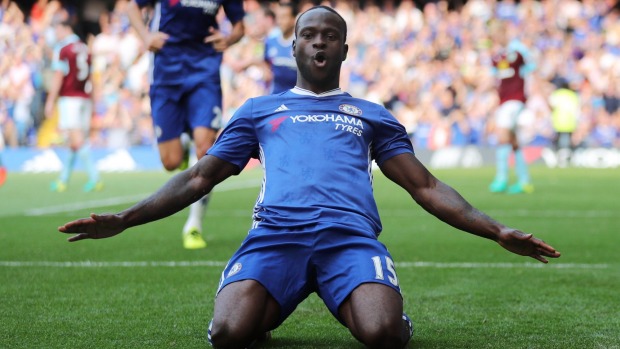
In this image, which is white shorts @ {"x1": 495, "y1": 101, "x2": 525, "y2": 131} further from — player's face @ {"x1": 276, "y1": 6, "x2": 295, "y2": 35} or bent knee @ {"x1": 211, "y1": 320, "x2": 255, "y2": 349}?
bent knee @ {"x1": 211, "y1": 320, "x2": 255, "y2": 349}

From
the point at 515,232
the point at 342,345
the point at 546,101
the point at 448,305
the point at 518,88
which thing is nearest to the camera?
the point at 515,232

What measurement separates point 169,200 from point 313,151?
67 cm

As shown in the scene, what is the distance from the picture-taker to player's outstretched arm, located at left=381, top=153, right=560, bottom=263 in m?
4.08

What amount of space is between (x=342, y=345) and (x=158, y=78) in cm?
493

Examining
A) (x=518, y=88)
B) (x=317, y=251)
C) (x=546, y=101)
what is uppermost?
(x=317, y=251)

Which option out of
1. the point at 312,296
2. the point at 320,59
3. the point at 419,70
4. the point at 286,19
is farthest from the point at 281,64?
the point at 419,70

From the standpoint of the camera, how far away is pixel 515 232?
160 inches

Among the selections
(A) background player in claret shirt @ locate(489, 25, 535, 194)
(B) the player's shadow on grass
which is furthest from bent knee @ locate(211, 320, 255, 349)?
(A) background player in claret shirt @ locate(489, 25, 535, 194)

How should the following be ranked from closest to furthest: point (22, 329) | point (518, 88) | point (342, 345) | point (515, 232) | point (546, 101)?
point (515, 232)
point (342, 345)
point (22, 329)
point (518, 88)
point (546, 101)

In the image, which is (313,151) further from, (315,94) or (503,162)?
(503,162)

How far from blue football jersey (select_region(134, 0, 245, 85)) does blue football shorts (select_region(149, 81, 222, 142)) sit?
2.8 inches

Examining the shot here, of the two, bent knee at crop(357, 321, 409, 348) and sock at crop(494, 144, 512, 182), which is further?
sock at crop(494, 144, 512, 182)

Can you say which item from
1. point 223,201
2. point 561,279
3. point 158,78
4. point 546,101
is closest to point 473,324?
point 561,279

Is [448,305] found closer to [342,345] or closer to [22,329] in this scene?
[342,345]
